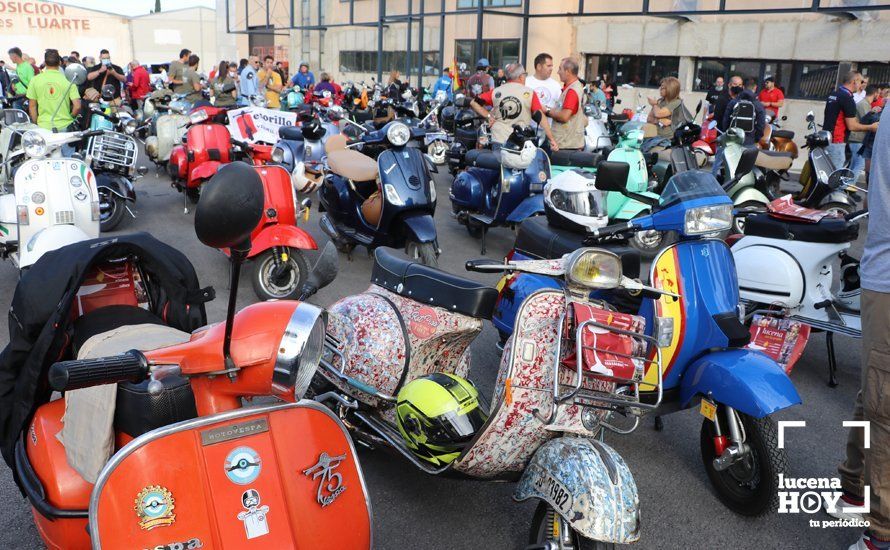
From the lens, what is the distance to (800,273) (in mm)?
4191

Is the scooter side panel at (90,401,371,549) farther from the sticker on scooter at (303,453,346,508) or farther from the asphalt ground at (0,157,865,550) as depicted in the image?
the asphalt ground at (0,157,865,550)

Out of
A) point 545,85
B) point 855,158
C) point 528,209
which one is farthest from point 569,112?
point 855,158

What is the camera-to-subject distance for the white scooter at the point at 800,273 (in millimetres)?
4168

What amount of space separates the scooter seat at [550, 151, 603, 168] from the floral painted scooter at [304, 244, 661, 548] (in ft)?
15.4

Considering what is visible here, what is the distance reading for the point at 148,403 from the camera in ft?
6.22

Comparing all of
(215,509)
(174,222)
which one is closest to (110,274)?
(215,509)

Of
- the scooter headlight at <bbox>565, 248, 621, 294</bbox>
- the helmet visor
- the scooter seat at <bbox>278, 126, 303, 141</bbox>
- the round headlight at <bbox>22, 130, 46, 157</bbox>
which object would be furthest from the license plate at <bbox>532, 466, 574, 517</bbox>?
the scooter seat at <bbox>278, 126, 303, 141</bbox>

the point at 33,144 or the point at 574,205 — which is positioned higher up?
the point at 33,144

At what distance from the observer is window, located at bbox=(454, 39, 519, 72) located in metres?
22.5

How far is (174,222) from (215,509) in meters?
6.87

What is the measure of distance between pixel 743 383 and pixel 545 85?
20.9 feet

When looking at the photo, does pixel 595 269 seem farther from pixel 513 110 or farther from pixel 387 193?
pixel 513 110

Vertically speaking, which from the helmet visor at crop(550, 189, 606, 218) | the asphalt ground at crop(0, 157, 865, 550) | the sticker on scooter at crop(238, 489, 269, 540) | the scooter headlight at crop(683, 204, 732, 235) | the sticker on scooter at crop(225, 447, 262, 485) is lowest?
the asphalt ground at crop(0, 157, 865, 550)

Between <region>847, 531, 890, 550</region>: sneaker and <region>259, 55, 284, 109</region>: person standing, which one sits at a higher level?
<region>259, 55, 284, 109</region>: person standing
